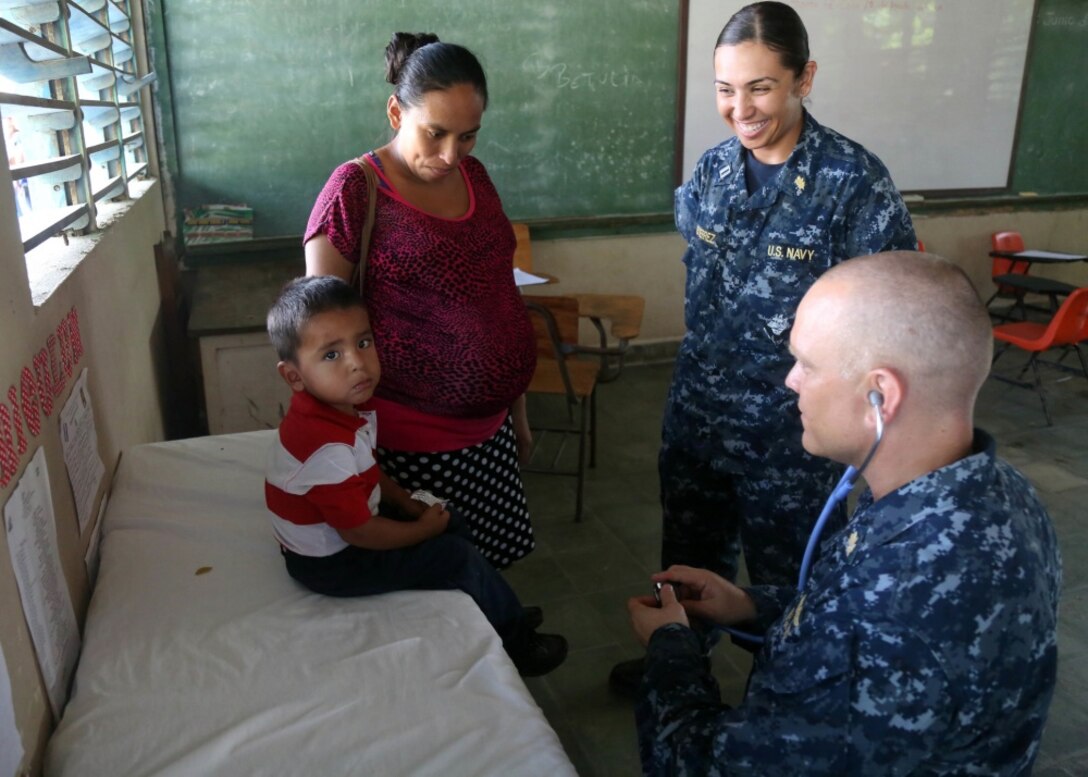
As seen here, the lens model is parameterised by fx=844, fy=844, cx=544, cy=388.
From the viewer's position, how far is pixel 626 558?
2859 millimetres

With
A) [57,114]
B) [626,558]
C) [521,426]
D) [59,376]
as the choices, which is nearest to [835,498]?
[521,426]

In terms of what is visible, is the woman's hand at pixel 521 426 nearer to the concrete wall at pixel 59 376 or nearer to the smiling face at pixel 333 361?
the smiling face at pixel 333 361

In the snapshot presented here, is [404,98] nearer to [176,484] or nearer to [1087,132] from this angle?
[176,484]

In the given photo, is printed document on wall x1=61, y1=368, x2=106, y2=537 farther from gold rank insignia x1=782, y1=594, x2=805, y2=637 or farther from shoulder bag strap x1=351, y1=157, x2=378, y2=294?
gold rank insignia x1=782, y1=594, x2=805, y2=637

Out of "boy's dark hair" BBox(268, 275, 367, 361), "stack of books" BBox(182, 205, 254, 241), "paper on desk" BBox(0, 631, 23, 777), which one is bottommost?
"paper on desk" BBox(0, 631, 23, 777)

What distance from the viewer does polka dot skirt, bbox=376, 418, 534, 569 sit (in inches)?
66.7

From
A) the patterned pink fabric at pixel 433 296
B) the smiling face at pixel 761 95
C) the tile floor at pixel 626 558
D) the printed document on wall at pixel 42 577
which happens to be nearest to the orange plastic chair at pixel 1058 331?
the tile floor at pixel 626 558

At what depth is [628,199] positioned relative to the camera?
4.57 m

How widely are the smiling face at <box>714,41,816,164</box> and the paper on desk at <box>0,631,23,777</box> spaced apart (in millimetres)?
1513

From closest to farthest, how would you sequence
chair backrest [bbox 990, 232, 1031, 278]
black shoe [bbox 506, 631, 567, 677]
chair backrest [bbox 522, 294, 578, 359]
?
black shoe [bbox 506, 631, 567, 677], chair backrest [bbox 522, 294, 578, 359], chair backrest [bbox 990, 232, 1031, 278]

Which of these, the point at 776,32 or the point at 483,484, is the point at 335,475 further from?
the point at 776,32

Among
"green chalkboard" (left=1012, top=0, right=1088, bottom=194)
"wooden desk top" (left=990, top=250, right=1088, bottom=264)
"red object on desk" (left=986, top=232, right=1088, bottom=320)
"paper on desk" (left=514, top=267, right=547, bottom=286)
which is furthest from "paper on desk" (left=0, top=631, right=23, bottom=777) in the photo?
"green chalkboard" (left=1012, top=0, right=1088, bottom=194)

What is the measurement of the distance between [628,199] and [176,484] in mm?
3283

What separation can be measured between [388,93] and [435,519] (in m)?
2.89
